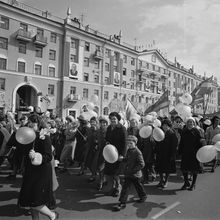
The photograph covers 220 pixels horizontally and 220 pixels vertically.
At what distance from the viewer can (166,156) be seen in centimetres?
641

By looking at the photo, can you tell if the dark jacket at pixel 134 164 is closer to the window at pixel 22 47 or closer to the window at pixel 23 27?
the window at pixel 22 47

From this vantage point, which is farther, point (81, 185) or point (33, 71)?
point (33, 71)

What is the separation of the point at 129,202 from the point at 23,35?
3014 centimetres

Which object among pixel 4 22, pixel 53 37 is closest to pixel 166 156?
pixel 4 22

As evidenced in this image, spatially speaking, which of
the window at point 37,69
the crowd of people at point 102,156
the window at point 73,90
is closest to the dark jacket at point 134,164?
the crowd of people at point 102,156

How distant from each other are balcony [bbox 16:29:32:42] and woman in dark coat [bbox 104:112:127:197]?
93.8ft

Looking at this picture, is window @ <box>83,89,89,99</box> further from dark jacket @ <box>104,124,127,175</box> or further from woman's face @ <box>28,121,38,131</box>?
woman's face @ <box>28,121,38,131</box>

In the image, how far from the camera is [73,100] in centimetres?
3556

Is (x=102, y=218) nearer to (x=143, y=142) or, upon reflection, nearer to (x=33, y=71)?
(x=143, y=142)

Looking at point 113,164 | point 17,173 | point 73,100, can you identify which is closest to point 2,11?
point 73,100

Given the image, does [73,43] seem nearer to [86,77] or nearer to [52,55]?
[52,55]

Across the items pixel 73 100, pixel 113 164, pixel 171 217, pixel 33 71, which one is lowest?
pixel 171 217

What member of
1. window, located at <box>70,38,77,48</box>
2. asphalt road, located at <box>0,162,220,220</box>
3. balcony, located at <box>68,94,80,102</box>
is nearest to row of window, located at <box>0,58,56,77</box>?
balcony, located at <box>68,94,80,102</box>

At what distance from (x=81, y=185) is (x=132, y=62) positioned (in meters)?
42.5
